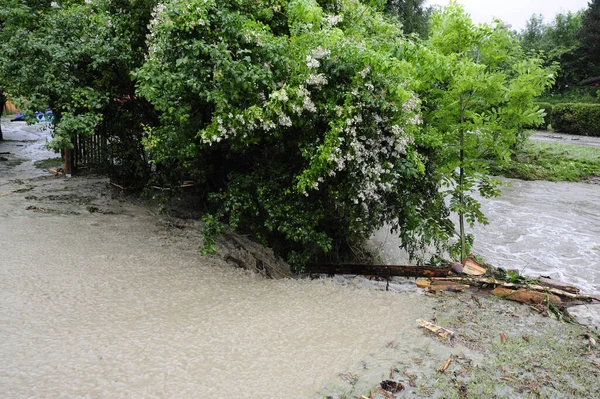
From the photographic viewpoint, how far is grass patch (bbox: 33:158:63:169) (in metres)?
12.1

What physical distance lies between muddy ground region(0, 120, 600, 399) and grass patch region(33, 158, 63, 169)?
6.29 m

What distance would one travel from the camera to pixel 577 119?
984 inches

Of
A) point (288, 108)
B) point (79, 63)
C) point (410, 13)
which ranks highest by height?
point (410, 13)

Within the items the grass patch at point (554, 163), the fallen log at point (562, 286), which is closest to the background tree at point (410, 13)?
the grass patch at point (554, 163)

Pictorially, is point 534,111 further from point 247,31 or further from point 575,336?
point 247,31

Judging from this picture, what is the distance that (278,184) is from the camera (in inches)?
225

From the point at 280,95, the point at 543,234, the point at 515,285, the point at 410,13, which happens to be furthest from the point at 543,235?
the point at 410,13

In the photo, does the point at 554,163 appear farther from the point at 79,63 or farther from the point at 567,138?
the point at 79,63

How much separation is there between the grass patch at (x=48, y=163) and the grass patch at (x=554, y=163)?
45.3 ft

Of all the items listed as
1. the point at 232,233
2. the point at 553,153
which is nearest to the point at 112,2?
the point at 232,233

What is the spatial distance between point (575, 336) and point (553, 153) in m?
16.8

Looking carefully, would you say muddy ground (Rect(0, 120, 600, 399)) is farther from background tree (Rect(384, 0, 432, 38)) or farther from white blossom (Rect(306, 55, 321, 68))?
background tree (Rect(384, 0, 432, 38))

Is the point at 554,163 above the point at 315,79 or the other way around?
the other way around

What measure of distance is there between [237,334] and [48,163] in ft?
35.2
